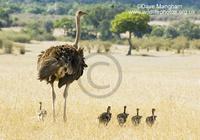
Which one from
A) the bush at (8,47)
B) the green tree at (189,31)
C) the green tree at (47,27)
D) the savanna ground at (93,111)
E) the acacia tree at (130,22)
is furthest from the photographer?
the green tree at (47,27)

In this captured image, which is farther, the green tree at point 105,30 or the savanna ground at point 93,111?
the green tree at point 105,30

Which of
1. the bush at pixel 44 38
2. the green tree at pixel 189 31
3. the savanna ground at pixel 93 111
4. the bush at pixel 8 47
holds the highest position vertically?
the green tree at pixel 189 31

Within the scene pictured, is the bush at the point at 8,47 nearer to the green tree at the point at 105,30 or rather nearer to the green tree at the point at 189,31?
the green tree at the point at 105,30

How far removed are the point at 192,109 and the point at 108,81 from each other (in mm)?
4362

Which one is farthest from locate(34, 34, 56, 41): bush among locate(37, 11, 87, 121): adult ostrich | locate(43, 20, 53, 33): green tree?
locate(37, 11, 87, 121): adult ostrich

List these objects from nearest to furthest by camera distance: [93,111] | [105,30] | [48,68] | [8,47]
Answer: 1. [48,68]
2. [93,111]
3. [8,47]
4. [105,30]

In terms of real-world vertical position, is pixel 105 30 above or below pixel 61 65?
above

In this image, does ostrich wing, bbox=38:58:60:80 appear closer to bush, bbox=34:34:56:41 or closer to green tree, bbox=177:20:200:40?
bush, bbox=34:34:56:41

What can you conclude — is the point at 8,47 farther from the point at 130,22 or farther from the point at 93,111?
the point at 93,111

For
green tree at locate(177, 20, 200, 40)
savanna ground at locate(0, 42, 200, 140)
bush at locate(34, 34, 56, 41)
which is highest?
green tree at locate(177, 20, 200, 40)

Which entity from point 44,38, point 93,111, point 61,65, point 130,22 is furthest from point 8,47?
point 61,65

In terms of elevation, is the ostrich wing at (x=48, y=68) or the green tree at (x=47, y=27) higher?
the green tree at (x=47, y=27)

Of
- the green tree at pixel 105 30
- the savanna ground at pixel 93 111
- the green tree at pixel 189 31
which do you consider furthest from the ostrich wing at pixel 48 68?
the green tree at pixel 105 30

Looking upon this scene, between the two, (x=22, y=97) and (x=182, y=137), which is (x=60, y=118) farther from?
(x=182, y=137)
